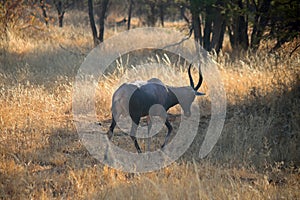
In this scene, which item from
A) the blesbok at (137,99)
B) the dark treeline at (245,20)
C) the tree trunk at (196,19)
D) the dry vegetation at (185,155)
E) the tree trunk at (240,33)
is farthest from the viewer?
the tree trunk at (240,33)

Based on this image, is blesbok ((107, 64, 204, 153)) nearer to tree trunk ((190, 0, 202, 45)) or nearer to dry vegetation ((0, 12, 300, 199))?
dry vegetation ((0, 12, 300, 199))

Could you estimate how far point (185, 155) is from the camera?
18.8ft

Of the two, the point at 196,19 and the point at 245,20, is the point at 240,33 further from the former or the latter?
the point at 196,19

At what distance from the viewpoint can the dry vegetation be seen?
4.36m

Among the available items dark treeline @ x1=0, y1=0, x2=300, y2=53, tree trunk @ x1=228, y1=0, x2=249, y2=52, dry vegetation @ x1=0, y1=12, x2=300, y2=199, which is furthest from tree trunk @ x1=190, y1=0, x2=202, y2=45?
dry vegetation @ x1=0, y1=12, x2=300, y2=199

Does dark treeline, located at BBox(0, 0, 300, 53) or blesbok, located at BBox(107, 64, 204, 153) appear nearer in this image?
blesbok, located at BBox(107, 64, 204, 153)

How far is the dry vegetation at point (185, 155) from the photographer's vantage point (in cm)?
436

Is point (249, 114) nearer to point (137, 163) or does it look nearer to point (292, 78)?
point (292, 78)

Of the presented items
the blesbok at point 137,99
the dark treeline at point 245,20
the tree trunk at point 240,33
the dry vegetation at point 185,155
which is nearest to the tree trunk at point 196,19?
the dark treeline at point 245,20

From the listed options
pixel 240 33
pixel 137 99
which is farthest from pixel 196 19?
pixel 137 99

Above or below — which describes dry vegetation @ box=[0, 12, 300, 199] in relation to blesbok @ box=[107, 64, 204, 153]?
below

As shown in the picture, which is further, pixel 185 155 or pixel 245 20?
pixel 245 20

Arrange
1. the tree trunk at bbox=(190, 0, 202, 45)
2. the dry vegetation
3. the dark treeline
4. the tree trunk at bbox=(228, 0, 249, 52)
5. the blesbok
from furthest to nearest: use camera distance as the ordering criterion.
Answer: the tree trunk at bbox=(228, 0, 249, 52), the tree trunk at bbox=(190, 0, 202, 45), the dark treeline, the blesbok, the dry vegetation

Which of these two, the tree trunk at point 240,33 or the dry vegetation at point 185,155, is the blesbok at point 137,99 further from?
the tree trunk at point 240,33
